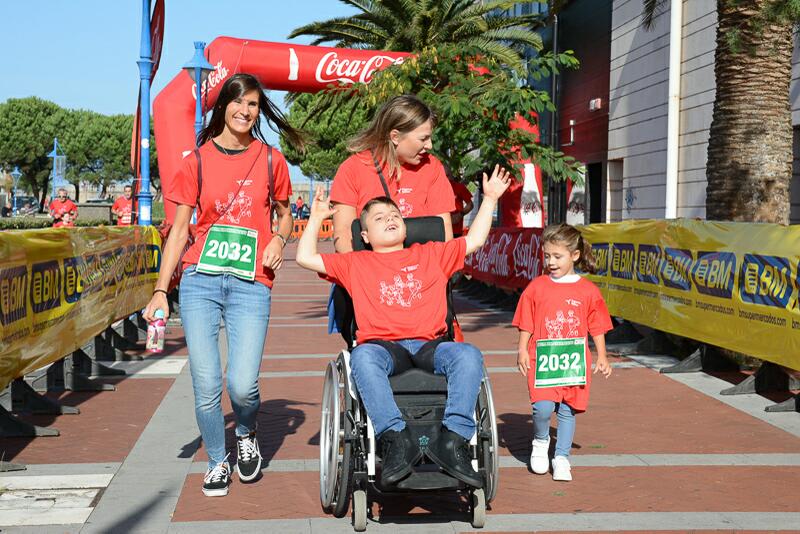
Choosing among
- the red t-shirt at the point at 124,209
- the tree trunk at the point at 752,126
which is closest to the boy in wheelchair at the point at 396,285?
the tree trunk at the point at 752,126

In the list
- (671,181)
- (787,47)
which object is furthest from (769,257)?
(671,181)

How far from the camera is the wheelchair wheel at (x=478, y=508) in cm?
479

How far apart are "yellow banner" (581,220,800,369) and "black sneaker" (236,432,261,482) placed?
4.27 metres

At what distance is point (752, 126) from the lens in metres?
10.8

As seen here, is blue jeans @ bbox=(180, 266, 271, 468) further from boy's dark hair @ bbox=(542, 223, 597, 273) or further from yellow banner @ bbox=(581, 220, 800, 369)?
yellow banner @ bbox=(581, 220, 800, 369)

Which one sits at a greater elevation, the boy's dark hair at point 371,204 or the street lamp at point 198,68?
the street lamp at point 198,68

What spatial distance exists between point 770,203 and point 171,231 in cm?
711

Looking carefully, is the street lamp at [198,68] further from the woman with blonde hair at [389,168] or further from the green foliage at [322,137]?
the green foliage at [322,137]

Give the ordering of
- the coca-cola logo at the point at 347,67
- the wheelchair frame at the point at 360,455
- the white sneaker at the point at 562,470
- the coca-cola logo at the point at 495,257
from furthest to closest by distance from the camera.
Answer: the coca-cola logo at the point at 347,67 < the coca-cola logo at the point at 495,257 < the white sneaker at the point at 562,470 < the wheelchair frame at the point at 360,455

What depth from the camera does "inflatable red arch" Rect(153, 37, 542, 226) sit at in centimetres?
2208

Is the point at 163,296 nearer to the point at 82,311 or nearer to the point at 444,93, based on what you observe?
the point at 82,311

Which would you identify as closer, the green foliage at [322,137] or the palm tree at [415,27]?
the palm tree at [415,27]

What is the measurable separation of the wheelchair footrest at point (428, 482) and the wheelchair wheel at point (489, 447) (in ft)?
0.81

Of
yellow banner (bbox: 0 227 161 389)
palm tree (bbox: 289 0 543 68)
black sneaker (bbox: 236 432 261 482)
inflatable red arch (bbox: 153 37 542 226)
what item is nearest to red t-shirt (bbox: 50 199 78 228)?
inflatable red arch (bbox: 153 37 542 226)
